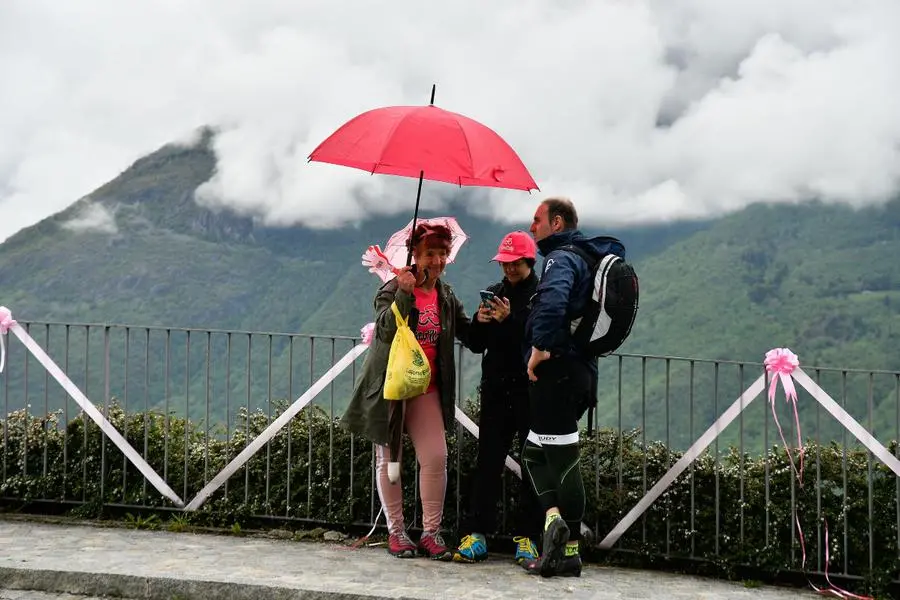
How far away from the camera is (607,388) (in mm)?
111125

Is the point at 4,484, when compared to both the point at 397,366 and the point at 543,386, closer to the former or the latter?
the point at 397,366

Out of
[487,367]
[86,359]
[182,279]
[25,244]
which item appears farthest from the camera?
[25,244]

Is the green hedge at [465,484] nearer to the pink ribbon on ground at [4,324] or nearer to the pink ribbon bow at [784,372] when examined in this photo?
the pink ribbon bow at [784,372]

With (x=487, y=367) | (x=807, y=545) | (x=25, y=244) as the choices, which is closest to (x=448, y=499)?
(x=487, y=367)

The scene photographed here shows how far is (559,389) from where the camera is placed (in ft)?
18.5

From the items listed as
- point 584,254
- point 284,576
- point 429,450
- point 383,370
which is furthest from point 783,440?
point 284,576

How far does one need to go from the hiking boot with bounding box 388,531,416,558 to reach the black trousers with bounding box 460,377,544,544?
1.09 feet

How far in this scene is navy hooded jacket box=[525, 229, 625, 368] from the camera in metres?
5.41

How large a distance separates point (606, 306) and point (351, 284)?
147m

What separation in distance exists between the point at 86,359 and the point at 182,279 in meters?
155

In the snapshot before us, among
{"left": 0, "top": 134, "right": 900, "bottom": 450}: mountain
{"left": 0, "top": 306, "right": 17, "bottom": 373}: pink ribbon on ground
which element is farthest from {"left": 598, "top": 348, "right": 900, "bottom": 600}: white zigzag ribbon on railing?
{"left": 0, "top": 134, "right": 900, "bottom": 450}: mountain

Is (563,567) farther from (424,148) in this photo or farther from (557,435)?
(424,148)

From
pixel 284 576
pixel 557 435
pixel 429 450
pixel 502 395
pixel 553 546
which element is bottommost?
pixel 284 576

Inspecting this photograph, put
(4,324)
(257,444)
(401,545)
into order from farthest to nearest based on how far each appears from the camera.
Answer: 1. (4,324)
2. (257,444)
3. (401,545)
